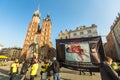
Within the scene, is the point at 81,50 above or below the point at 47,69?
above

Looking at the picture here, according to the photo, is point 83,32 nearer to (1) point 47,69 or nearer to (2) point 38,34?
(2) point 38,34

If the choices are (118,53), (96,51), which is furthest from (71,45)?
(118,53)

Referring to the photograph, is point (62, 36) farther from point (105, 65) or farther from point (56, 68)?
point (105, 65)

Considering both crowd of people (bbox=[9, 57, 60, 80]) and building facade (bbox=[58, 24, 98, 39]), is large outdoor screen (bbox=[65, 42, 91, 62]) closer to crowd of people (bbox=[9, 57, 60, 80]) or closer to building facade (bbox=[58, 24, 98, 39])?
crowd of people (bbox=[9, 57, 60, 80])

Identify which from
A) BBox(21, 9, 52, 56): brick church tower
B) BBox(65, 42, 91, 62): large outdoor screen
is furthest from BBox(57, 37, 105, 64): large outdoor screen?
BBox(21, 9, 52, 56): brick church tower

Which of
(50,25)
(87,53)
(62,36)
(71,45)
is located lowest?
(87,53)

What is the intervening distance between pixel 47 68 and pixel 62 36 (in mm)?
50674

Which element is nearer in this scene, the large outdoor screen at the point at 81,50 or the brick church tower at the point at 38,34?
the large outdoor screen at the point at 81,50

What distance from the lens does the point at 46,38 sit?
213 feet

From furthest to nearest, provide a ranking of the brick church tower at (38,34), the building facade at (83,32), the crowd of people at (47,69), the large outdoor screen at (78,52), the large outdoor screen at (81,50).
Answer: the brick church tower at (38,34)
the building facade at (83,32)
the crowd of people at (47,69)
the large outdoor screen at (78,52)
the large outdoor screen at (81,50)

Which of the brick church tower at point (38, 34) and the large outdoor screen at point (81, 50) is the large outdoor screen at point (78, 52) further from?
the brick church tower at point (38, 34)

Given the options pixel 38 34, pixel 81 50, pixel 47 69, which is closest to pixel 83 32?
pixel 38 34

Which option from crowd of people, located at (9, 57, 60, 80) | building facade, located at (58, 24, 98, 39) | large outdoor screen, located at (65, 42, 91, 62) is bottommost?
crowd of people, located at (9, 57, 60, 80)

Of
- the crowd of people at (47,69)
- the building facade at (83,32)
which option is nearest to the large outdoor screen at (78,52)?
the crowd of people at (47,69)
